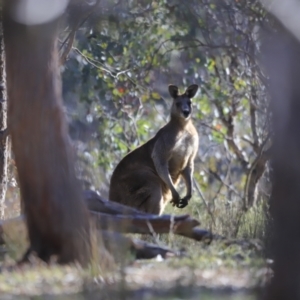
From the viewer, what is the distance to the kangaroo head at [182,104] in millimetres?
11656

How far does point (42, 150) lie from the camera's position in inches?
244

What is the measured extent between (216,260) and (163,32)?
799 cm

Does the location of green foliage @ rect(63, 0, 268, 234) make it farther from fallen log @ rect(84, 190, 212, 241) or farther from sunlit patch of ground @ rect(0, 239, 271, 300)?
sunlit patch of ground @ rect(0, 239, 271, 300)

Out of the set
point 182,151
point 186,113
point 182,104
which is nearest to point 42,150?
point 182,151

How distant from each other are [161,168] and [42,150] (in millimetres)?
5197

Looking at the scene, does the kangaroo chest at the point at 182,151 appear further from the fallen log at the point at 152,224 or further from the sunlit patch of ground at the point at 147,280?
the sunlit patch of ground at the point at 147,280

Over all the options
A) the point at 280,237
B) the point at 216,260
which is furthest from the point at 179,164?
the point at 280,237

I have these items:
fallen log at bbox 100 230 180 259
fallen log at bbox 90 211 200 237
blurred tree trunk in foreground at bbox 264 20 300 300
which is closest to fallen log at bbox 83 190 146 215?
fallen log at bbox 90 211 200 237

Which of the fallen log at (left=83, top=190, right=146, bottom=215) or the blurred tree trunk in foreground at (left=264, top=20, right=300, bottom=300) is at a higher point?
the blurred tree trunk in foreground at (left=264, top=20, right=300, bottom=300)

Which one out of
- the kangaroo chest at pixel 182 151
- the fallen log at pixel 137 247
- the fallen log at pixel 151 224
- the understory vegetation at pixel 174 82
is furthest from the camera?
the kangaroo chest at pixel 182 151

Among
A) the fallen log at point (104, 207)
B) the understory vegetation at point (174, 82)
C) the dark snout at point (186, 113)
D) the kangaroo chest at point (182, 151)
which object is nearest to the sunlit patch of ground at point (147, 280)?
the understory vegetation at point (174, 82)

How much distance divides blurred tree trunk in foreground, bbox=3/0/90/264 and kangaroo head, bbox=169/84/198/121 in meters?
5.51

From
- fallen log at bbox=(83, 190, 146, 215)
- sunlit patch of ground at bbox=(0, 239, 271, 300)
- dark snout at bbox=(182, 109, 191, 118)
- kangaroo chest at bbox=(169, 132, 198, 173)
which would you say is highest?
dark snout at bbox=(182, 109, 191, 118)

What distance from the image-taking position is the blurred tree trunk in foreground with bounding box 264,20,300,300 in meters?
3.85
